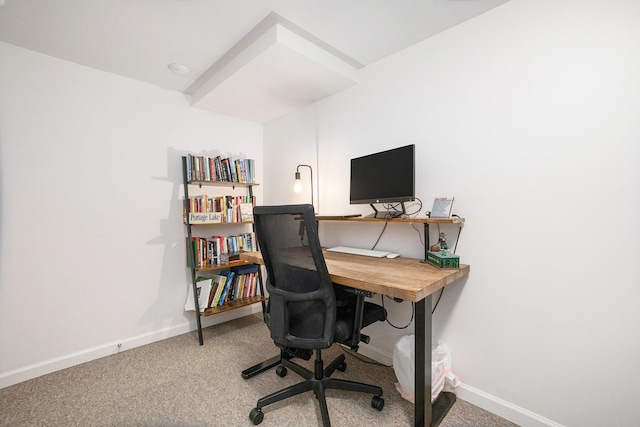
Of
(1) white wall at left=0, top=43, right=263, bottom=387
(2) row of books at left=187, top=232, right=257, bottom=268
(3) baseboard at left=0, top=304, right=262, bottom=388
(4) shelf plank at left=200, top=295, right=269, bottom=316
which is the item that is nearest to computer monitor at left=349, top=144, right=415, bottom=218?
(2) row of books at left=187, top=232, right=257, bottom=268

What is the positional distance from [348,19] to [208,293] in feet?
7.97

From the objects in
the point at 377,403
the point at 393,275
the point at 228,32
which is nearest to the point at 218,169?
the point at 228,32

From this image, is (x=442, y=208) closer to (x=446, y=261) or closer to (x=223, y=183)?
(x=446, y=261)

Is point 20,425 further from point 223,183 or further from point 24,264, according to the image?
point 223,183

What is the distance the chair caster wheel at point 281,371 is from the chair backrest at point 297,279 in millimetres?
602

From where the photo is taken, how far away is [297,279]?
142 cm

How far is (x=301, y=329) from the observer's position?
4.65 feet

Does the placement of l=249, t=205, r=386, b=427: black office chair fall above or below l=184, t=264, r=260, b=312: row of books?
above

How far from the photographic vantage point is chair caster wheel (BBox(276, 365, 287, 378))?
1.88 m

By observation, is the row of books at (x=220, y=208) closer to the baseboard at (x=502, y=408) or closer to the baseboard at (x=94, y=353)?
the baseboard at (x=94, y=353)

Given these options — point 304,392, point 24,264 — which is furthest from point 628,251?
point 24,264

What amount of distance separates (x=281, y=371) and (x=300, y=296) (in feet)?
2.90

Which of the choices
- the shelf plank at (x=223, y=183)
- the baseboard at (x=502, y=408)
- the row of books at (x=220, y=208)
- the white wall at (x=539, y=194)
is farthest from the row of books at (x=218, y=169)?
the baseboard at (x=502, y=408)

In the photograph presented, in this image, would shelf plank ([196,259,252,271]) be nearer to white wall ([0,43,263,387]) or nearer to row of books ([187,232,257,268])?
row of books ([187,232,257,268])
